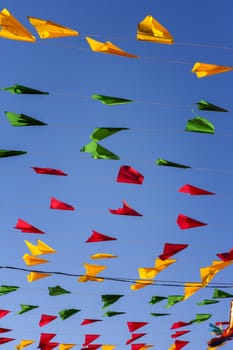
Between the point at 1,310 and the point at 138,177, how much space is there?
5.08m

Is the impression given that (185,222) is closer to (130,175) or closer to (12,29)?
(130,175)

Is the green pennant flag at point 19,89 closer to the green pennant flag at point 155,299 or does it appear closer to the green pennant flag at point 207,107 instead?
the green pennant flag at point 207,107

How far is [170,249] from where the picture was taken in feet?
28.3

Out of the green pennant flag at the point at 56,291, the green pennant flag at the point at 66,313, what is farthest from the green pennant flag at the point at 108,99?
the green pennant flag at the point at 66,313

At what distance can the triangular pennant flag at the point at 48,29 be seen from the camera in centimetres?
594

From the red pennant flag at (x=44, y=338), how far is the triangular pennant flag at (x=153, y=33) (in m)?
7.89

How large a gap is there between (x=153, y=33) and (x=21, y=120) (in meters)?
2.25

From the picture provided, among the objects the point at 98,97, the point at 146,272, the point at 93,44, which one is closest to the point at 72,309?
the point at 146,272

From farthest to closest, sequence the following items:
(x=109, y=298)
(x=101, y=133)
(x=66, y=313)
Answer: (x=66, y=313) < (x=109, y=298) < (x=101, y=133)

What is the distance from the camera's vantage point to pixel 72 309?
10805mm

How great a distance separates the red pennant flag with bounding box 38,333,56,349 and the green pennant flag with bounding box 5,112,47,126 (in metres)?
6.32

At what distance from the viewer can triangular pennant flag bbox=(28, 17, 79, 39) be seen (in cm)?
594

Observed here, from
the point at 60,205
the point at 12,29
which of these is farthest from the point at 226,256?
the point at 12,29

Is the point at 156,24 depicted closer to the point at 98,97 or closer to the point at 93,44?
the point at 93,44
